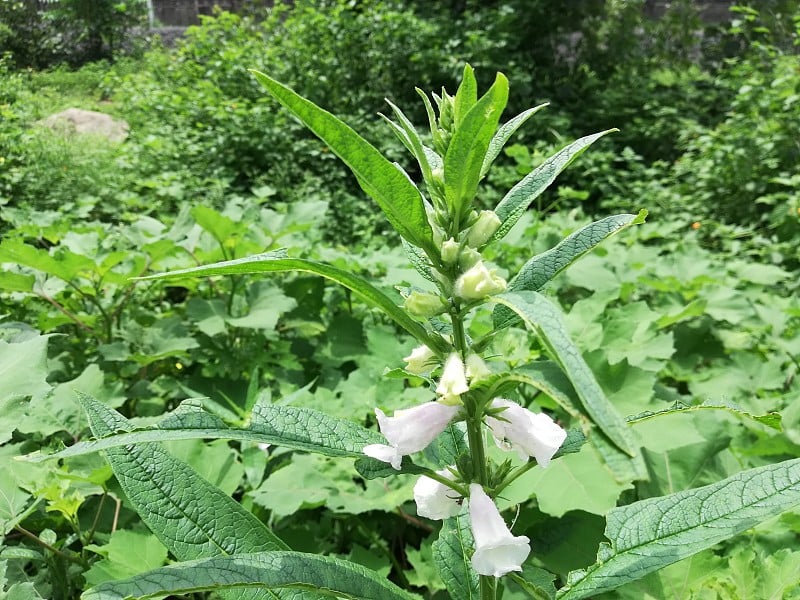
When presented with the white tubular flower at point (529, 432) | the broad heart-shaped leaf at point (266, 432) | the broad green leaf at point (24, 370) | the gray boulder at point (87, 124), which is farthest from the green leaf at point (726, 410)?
the gray boulder at point (87, 124)

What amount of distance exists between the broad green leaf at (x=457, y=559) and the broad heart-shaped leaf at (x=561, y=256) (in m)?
0.35

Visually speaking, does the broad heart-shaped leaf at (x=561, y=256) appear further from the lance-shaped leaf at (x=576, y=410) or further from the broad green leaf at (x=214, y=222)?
the broad green leaf at (x=214, y=222)

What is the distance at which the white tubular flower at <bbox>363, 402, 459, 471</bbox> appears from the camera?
65 centimetres

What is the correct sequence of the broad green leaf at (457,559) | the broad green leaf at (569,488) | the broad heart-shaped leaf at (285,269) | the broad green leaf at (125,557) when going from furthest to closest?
the broad green leaf at (569,488) < the broad green leaf at (125,557) < the broad green leaf at (457,559) < the broad heart-shaped leaf at (285,269)

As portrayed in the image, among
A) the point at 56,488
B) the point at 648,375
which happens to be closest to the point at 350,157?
the point at 56,488

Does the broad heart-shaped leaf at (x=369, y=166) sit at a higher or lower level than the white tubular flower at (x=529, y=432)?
higher

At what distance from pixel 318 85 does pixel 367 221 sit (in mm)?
3145

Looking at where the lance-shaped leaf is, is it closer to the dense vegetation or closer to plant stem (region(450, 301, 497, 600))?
the dense vegetation

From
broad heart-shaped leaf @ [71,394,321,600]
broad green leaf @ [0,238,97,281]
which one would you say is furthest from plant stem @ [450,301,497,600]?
broad green leaf @ [0,238,97,281]

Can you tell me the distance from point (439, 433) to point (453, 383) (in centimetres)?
11

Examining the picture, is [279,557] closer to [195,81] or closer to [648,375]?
[648,375]

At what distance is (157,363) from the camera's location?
2.02 meters

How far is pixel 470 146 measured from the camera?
1.94ft

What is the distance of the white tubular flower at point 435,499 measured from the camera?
0.70 meters
